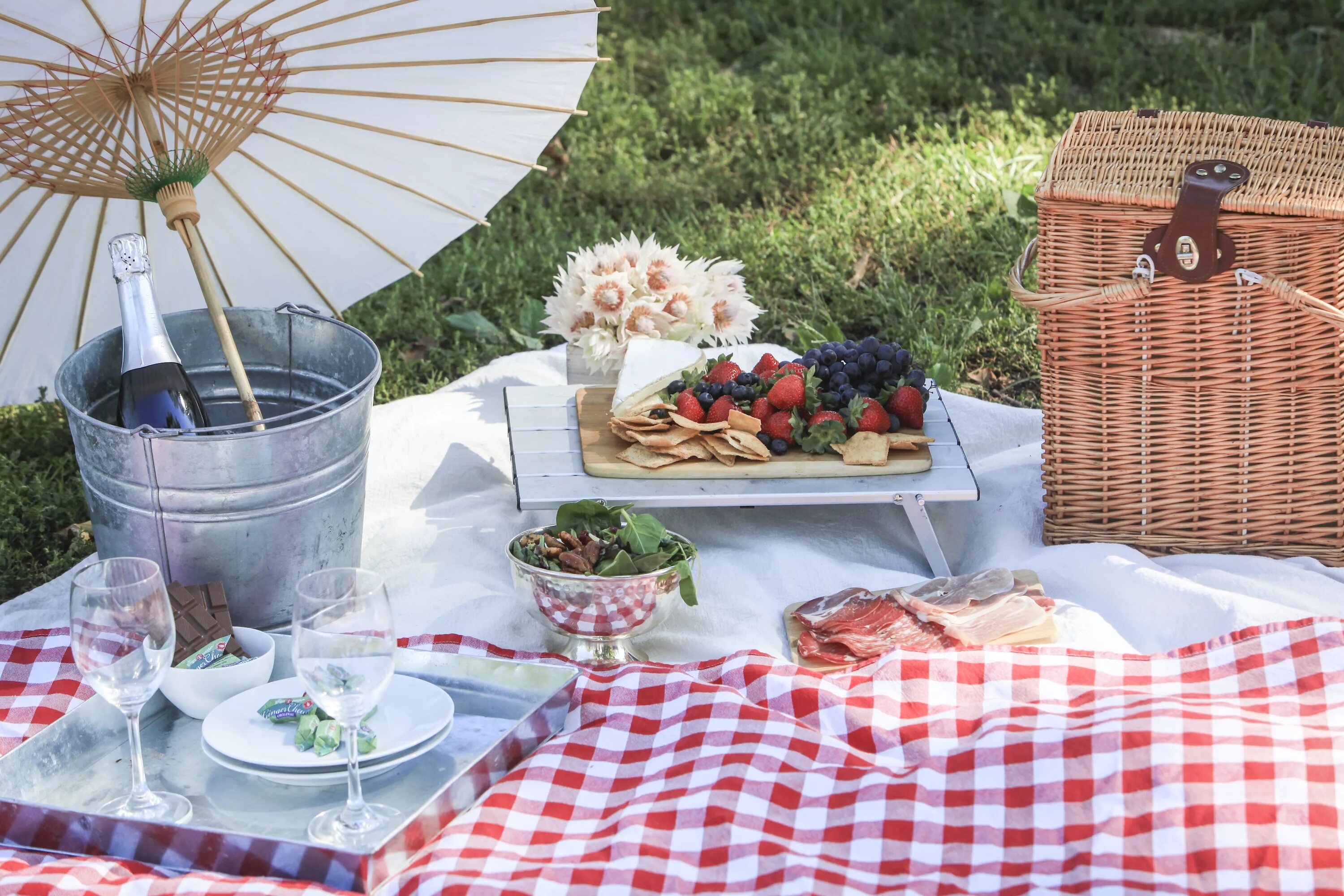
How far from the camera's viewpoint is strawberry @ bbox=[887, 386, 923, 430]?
2.89 metres

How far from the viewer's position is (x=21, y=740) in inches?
89.7

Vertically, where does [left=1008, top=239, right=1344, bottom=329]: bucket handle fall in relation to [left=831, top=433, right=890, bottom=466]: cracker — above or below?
above

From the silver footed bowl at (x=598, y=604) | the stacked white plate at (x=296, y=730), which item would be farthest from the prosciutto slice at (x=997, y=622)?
the stacked white plate at (x=296, y=730)

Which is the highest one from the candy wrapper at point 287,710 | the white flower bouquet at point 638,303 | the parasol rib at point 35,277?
the parasol rib at point 35,277

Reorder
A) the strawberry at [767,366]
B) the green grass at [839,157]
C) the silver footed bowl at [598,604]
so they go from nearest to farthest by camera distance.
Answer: the silver footed bowl at [598,604] < the strawberry at [767,366] < the green grass at [839,157]

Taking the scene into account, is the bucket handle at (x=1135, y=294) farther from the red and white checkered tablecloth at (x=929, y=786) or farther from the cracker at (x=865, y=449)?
the red and white checkered tablecloth at (x=929, y=786)

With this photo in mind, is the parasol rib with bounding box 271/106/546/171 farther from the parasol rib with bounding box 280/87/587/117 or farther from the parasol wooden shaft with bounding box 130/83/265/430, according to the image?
the parasol wooden shaft with bounding box 130/83/265/430

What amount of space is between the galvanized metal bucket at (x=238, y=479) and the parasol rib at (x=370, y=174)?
1.15ft

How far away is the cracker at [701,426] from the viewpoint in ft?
9.22

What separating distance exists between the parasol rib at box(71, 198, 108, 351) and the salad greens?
1.16m

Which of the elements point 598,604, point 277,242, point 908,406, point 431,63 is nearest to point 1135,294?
point 908,406

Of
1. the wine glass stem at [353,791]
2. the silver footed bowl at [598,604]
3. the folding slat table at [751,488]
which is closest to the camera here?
the wine glass stem at [353,791]

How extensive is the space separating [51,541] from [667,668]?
1765 millimetres

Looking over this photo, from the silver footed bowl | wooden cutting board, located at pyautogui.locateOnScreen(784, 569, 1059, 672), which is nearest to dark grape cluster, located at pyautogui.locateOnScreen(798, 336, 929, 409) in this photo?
wooden cutting board, located at pyautogui.locateOnScreen(784, 569, 1059, 672)
